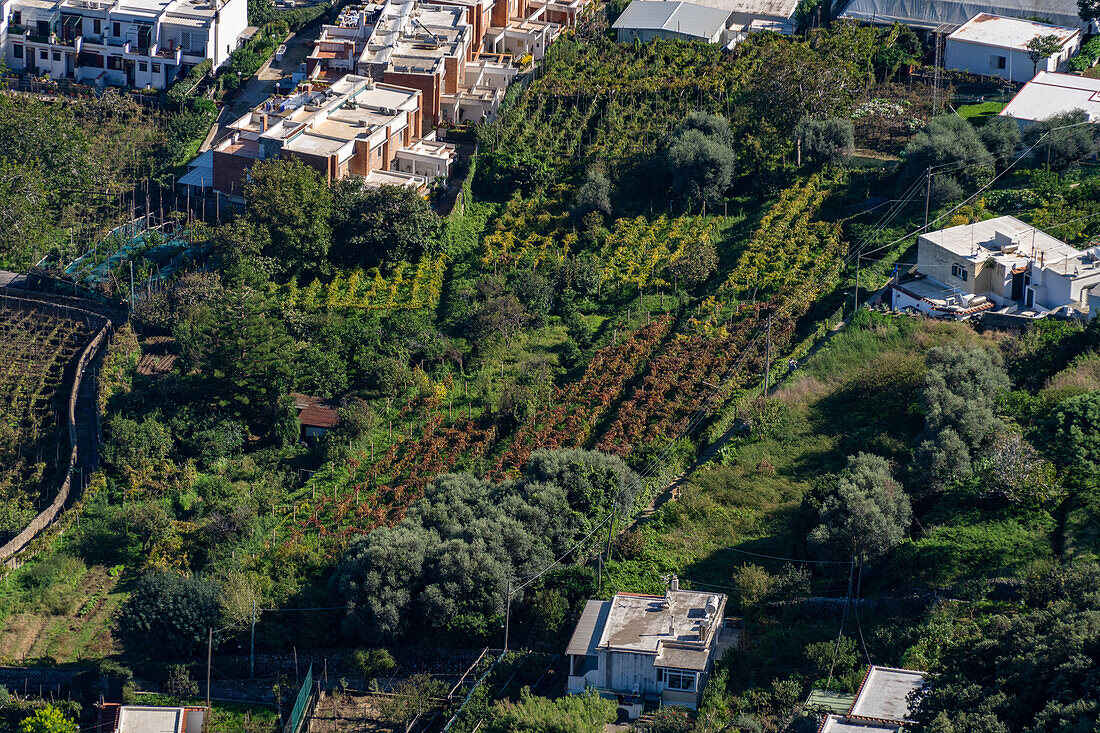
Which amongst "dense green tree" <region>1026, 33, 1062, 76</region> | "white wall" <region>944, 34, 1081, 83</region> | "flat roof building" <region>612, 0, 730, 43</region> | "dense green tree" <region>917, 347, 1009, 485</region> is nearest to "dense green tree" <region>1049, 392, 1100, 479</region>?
"dense green tree" <region>917, 347, 1009, 485</region>

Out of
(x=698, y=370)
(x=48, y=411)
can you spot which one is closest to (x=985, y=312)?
(x=698, y=370)

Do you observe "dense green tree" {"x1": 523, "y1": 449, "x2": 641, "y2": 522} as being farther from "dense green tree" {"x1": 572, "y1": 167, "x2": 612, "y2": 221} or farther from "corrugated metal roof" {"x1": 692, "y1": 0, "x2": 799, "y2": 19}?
"corrugated metal roof" {"x1": 692, "y1": 0, "x2": 799, "y2": 19}

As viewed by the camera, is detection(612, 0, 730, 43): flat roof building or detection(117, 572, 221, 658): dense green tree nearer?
detection(117, 572, 221, 658): dense green tree

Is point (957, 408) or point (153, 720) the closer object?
point (153, 720)

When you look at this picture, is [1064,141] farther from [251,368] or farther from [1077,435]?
[251,368]

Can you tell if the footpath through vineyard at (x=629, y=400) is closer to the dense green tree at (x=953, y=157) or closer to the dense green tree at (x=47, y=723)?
the dense green tree at (x=953, y=157)

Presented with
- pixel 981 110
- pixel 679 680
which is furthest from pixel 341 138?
pixel 679 680

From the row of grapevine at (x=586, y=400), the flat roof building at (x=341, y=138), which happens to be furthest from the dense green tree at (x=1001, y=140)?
the flat roof building at (x=341, y=138)
